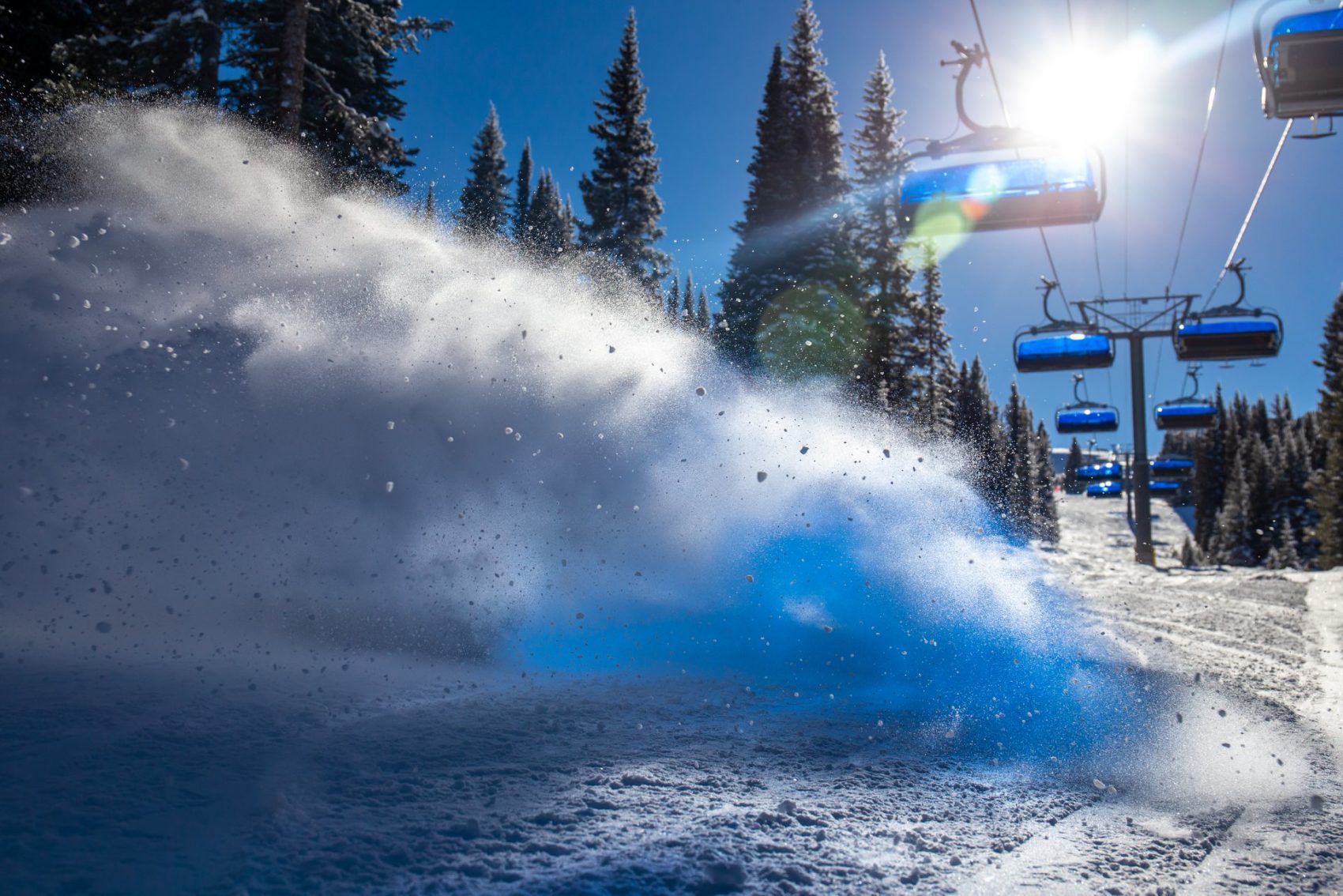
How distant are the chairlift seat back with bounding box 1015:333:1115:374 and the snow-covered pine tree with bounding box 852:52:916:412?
6.97m

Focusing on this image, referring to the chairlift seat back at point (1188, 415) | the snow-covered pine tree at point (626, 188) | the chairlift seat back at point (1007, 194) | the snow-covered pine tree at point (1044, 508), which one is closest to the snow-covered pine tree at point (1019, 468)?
the snow-covered pine tree at point (1044, 508)

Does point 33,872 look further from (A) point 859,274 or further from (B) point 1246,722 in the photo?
(A) point 859,274

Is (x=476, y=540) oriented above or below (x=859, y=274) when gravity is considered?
below

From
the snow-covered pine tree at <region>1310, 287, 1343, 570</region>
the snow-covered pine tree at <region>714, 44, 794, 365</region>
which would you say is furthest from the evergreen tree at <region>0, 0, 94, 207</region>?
the snow-covered pine tree at <region>1310, 287, 1343, 570</region>

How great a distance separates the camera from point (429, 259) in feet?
24.1

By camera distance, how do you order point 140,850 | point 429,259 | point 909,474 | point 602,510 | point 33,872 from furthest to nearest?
point 909,474 < point 429,259 < point 602,510 < point 140,850 < point 33,872

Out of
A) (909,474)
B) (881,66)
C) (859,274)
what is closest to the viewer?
(909,474)

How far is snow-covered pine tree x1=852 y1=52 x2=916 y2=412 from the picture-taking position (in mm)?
27455

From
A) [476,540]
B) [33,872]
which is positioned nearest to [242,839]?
[33,872]

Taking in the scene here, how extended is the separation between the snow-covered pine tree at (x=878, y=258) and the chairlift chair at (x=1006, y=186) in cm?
1450

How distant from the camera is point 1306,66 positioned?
20.8ft

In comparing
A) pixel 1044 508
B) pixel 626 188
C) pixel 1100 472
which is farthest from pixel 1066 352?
pixel 1044 508

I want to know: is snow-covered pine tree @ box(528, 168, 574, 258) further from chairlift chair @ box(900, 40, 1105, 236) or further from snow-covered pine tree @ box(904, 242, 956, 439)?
chairlift chair @ box(900, 40, 1105, 236)

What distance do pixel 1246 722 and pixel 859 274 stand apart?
24.2 metres
